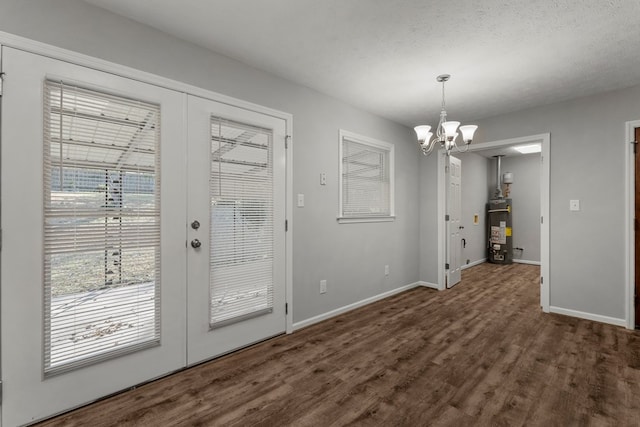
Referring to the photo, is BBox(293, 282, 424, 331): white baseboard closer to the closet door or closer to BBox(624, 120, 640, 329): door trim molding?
the closet door

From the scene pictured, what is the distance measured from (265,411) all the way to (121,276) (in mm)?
1261

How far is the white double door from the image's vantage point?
1.67 metres

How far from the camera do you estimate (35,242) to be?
170cm

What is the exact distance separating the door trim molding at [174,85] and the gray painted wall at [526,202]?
20.3 feet

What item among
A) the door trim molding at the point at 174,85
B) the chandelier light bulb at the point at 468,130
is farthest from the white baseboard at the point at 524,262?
the door trim molding at the point at 174,85

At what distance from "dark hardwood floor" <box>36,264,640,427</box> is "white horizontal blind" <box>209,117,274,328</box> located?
1.46 ft

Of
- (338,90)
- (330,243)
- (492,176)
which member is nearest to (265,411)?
(330,243)

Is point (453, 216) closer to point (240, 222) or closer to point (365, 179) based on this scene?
point (365, 179)

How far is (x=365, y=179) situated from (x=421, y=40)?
1.87 metres

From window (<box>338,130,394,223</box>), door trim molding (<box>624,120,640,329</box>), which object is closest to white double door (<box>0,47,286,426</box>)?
window (<box>338,130,394,223</box>)

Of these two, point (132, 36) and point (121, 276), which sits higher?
point (132, 36)

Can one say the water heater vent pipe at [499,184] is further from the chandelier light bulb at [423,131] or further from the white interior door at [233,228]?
the white interior door at [233,228]

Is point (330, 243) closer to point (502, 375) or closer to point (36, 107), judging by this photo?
point (502, 375)

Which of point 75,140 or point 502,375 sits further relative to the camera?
point 502,375
